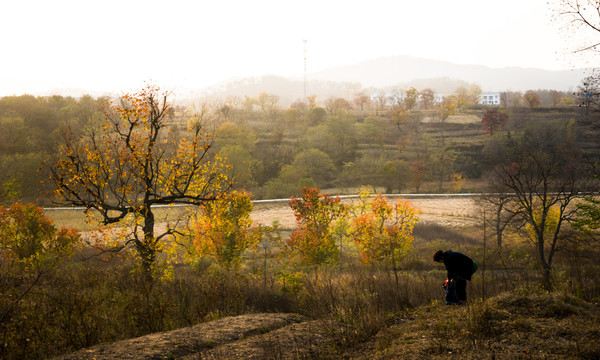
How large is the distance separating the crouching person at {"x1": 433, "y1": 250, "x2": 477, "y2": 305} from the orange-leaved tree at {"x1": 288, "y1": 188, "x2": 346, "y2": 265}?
54.3ft

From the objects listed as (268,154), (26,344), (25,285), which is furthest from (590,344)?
(268,154)

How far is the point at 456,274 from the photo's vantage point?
8562 mm

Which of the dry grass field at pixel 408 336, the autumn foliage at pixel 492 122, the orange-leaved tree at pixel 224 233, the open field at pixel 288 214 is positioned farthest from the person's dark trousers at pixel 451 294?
the autumn foliage at pixel 492 122

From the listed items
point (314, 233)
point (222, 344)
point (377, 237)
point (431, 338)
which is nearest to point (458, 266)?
point (431, 338)

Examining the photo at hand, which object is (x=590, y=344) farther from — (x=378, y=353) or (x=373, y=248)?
(x=373, y=248)

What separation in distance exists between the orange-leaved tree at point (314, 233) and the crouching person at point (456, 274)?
16551 millimetres

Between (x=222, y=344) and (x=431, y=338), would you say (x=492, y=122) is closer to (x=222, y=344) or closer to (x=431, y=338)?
(x=431, y=338)

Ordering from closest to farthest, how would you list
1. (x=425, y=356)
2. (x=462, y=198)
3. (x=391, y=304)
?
(x=425, y=356) < (x=391, y=304) < (x=462, y=198)

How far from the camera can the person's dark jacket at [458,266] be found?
860 centimetres

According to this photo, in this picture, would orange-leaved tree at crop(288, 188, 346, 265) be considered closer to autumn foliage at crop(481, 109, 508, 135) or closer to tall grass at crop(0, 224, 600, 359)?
tall grass at crop(0, 224, 600, 359)

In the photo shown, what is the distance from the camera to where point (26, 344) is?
731 cm

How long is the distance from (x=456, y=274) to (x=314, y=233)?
57.1 ft

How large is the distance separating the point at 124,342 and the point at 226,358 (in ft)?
8.01

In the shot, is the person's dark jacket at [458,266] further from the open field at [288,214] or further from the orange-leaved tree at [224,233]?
the open field at [288,214]
